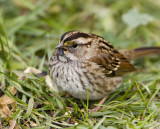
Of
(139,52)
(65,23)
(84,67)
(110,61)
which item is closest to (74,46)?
(84,67)

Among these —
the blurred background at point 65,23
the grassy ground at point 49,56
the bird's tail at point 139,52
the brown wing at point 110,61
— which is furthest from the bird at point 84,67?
the blurred background at point 65,23

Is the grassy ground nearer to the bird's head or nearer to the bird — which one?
the bird

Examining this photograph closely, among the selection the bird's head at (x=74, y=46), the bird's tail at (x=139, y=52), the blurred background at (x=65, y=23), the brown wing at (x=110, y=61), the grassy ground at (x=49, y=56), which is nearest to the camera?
the grassy ground at (x=49, y=56)

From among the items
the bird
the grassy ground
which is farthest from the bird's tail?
the bird

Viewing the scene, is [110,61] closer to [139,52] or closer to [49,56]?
[49,56]

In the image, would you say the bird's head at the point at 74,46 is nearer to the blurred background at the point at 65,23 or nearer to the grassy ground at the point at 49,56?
the grassy ground at the point at 49,56

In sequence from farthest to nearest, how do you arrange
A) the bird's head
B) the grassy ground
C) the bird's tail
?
the bird's tail, the bird's head, the grassy ground
